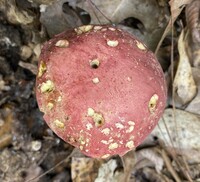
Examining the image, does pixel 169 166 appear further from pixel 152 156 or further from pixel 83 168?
pixel 83 168

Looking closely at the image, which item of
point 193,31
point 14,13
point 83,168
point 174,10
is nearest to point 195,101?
point 193,31

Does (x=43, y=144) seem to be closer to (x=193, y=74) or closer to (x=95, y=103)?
(x=95, y=103)

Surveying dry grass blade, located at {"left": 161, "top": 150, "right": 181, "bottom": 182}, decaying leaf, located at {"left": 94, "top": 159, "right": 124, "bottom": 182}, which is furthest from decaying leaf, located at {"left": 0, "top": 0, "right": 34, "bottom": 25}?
dry grass blade, located at {"left": 161, "top": 150, "right": 181, "bottom": 182}

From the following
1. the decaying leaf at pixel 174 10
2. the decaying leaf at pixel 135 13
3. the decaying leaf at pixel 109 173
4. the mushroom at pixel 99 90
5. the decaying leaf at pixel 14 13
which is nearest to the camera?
the mushroom at pixel 99 90

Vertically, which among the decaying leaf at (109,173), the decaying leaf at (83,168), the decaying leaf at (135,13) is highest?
the decaying leaf at (135,13)

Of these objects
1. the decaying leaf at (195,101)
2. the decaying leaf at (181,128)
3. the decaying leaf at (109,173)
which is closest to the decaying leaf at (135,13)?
the decaying leaf at (195,101)

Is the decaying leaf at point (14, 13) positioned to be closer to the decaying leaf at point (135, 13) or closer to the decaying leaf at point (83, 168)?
the decaying leaf at point (135, 13)

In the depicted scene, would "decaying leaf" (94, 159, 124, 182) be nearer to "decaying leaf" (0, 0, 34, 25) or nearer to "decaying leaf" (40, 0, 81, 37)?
"decaying leaf" (40, 0, 81, 37)
